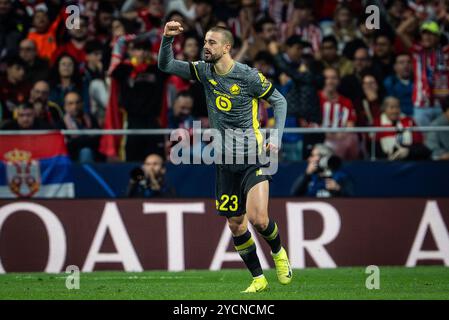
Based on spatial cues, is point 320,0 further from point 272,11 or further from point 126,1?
point 126,1

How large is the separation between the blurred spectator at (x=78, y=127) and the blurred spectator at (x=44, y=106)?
0.14 m

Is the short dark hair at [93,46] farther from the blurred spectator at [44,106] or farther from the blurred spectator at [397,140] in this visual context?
the blurred spectator at [397,140]

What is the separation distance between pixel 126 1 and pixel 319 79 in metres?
4.38

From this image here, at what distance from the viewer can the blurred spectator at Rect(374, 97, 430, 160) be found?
1756 centimetres

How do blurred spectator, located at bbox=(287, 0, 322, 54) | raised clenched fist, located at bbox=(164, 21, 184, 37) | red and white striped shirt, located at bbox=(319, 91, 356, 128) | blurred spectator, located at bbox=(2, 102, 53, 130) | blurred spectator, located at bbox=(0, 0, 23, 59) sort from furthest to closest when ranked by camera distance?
blurred spectator, located at bbox=(287, 0, 322, 54) < blurred spectator, located at bbox=(0, 0, 23, 59) < red and white striped shirt, located at bbox=(319, 91, 356, 128) < blurred spectator, located at bbox=(2, 102, 53, 130) < raised clenched fist, located at bbox=(164, 21, 184, 37)

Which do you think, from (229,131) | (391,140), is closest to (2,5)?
(391,140)

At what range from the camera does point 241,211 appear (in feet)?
38.8

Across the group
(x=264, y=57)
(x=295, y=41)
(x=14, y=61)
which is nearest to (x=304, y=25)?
(x=295, y=41)

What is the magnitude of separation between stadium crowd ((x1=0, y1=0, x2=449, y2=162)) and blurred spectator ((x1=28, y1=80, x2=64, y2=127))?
0.02 m

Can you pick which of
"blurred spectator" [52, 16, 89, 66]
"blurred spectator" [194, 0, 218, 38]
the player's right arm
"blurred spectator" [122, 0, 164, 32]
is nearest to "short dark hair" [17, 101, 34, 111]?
"blurred spectator" [52, 16, 89, 66]

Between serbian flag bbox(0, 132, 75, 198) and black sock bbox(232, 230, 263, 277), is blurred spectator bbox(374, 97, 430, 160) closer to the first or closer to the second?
serbian flag bbox(0, 132, 75, 198)

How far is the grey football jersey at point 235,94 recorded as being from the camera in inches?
466

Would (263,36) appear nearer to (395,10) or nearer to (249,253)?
(395,10)

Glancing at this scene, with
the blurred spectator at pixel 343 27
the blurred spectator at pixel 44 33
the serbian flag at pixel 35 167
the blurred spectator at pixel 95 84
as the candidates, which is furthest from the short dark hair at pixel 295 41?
the serbian flag at pixel 35 167
